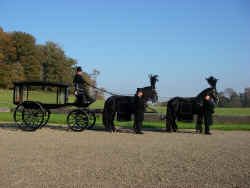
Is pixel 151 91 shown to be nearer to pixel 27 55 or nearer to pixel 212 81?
pixel 212 81

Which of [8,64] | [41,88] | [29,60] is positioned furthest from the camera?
[29,60]

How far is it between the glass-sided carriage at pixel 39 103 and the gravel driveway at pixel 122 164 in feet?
7.95

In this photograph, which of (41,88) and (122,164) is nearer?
(122,164)

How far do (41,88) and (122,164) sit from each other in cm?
657

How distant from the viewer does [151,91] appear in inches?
392

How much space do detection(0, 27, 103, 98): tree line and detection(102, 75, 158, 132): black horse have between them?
32600 millimetres

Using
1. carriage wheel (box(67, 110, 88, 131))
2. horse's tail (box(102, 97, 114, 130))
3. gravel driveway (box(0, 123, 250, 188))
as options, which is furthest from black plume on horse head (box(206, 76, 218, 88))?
carriage wheel (box(67, 110, 88, 131))

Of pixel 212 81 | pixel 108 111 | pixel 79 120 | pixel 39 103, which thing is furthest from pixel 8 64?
pixel 212 81

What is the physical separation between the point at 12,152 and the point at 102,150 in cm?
216

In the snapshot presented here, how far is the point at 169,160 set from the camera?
5.28m

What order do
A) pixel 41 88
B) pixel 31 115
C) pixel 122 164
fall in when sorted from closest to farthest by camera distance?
pixel 122 164 → pixel 31 115 → pixel 41 88

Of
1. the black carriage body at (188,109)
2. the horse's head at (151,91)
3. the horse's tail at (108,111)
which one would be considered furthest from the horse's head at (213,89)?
the horse's tail at (108,111)

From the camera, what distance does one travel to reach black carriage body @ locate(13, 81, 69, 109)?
9.73 metres

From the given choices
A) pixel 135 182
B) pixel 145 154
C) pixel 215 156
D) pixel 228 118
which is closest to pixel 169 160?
pixel 145 154
